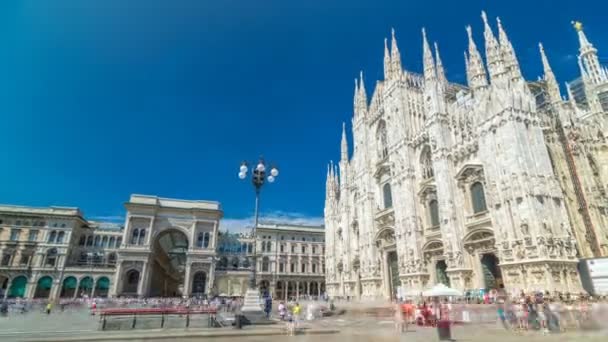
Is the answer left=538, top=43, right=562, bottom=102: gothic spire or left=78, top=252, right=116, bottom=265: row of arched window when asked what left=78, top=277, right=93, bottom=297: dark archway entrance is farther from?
left=538, top=43, right=562, bottom=102: gothic spire

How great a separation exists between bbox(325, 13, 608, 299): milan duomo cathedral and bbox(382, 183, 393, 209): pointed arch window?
0.24 metres

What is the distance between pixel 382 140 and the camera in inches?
1613

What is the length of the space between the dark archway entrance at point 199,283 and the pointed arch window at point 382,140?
34379mm

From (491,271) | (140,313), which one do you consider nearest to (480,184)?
(491,271)

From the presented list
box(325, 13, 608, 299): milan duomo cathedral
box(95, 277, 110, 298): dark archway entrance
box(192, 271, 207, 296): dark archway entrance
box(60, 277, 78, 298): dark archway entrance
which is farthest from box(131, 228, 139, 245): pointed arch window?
box(325, 13, 608, 299): milan duomo cathedral

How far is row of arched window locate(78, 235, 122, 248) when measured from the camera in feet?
198

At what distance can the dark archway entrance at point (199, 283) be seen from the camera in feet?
162

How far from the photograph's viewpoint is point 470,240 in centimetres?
2472

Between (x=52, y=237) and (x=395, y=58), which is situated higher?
(x=395, y=58)

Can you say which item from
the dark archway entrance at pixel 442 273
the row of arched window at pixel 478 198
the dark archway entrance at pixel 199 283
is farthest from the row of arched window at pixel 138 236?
the row of arched window at pixel 478 198

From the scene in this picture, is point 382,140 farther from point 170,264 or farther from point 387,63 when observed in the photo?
point 170,264

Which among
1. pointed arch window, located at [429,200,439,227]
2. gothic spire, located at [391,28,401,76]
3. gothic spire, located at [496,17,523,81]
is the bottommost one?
pointed arch window, located at [429,200,439,227]

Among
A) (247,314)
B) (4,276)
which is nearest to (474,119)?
(247,314)

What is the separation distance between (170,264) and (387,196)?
65.0 m
